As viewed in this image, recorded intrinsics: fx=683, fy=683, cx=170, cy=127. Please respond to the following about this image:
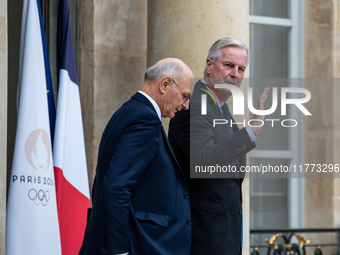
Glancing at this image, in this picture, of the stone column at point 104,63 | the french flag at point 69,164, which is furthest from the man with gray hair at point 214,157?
the stone column at point 104,63

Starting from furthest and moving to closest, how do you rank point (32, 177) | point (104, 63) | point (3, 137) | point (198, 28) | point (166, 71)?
point (104, 63)
point (198, 28)
point (32, 177)
point (3, 137)
point (166, 71)

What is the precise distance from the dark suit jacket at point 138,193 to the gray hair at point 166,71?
13cm

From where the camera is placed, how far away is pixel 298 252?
659 centimetres

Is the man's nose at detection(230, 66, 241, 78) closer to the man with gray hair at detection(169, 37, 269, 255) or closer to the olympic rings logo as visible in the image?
the man with gray hair at detection(169, 37, 269, 255)

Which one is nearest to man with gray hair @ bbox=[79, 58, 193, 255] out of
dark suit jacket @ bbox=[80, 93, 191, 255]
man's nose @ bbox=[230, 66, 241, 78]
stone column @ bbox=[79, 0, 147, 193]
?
dark suit jacket @ bbox=[80, 93, 191, 255]

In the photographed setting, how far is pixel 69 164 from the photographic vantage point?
4523 millimetres

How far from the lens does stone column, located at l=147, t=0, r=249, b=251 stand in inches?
199

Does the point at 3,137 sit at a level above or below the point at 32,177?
above

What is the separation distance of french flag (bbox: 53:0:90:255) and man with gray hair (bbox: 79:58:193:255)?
50.1 inches

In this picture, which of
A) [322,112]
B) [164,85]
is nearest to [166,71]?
[164,85]

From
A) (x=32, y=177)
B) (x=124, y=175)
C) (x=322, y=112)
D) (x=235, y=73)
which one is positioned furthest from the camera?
(x=322, y=112)

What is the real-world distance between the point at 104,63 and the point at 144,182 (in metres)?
2.54

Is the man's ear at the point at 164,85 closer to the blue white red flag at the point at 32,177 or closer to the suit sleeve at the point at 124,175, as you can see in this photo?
the suit sleeve at the point at 124,175

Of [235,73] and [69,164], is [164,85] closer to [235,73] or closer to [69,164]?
[235,73]
